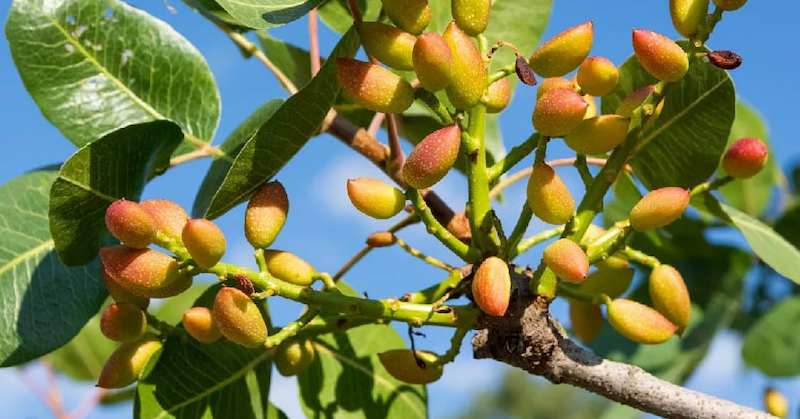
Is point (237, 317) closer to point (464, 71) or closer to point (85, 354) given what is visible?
point (464, 71)

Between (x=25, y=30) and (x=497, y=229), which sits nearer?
(x=497, y=229)

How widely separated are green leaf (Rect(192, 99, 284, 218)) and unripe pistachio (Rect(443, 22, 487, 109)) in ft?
0.91

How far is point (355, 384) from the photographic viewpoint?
136cm

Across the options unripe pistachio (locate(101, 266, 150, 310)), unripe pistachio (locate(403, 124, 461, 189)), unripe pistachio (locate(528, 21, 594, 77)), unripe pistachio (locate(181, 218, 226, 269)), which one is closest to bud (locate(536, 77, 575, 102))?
unripe pistachio (locate(528, 21, 594, 77))

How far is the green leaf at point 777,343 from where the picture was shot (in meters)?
1.95

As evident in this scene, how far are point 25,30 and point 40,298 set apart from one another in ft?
1.11

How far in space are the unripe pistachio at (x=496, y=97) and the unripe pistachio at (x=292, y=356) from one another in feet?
1.16

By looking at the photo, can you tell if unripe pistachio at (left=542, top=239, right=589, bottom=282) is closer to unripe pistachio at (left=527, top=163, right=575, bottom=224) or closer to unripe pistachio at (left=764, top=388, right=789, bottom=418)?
unripe pistachio at (left=527, top=163, right=575, bottom=224)

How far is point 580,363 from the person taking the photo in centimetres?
107

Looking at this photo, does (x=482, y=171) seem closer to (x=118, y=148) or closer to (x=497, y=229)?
(x=497, y=229)

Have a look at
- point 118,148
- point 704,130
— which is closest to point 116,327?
point 118,148

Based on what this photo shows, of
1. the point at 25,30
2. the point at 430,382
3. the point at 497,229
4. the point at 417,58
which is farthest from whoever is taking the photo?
the point at 25,30

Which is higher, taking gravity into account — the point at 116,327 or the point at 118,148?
the point at 118,148

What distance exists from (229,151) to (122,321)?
307 mm
